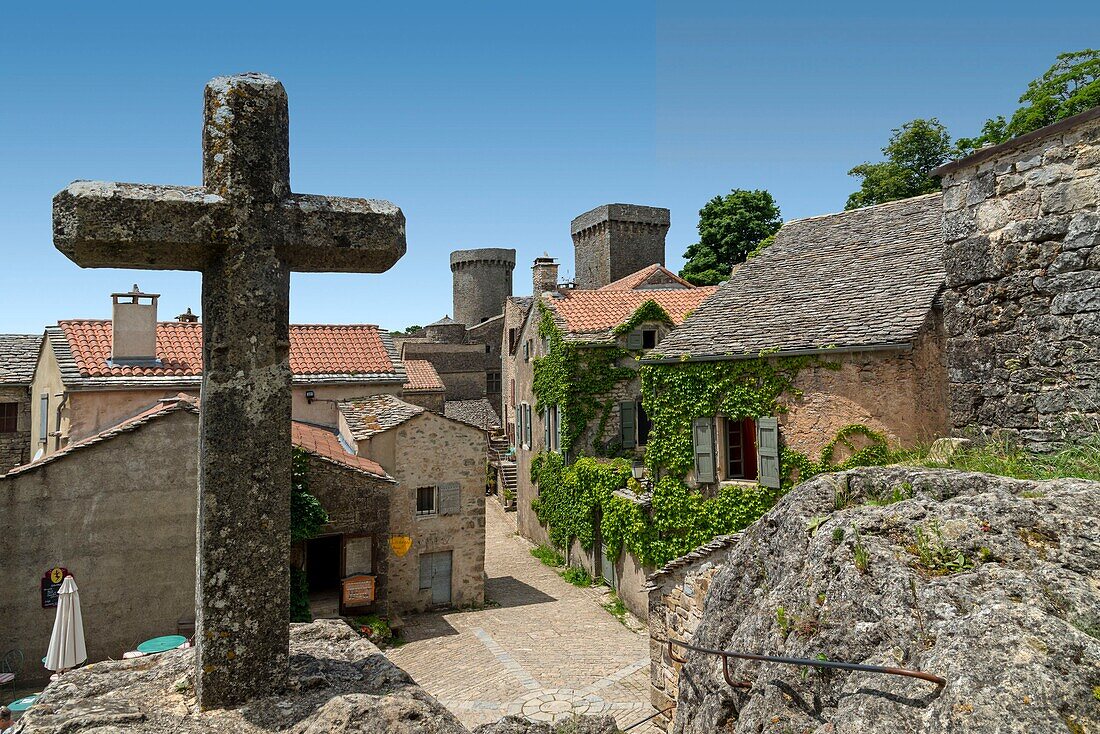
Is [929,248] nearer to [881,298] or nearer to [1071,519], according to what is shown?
[881,298]

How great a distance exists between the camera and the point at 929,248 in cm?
1401

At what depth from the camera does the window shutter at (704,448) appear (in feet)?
47.9

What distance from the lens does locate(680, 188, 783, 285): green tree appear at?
124 ft

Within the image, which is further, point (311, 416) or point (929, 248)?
point (311, 416)

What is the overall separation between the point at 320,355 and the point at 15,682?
11.6m

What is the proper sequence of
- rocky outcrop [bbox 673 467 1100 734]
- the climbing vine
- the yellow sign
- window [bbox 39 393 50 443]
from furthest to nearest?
1. the climbing vine
2. window [bbox 39 393 50 443]
3. the yellow sign
4. rocky outcrop [bbox 673 467 1100 734]

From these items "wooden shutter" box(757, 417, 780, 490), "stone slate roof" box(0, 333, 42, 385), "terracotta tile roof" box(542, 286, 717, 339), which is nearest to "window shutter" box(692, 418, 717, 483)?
"wooden shutter" box(757, 417, 780, 490)

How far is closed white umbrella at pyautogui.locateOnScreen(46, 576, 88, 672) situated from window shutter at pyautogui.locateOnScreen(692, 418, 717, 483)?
11505mm

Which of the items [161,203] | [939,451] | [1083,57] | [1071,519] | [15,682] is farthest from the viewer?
[1083,57]

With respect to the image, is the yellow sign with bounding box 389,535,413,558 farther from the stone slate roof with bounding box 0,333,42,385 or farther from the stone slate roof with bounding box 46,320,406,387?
the stone slate roof with bounding box 0,333,42,385

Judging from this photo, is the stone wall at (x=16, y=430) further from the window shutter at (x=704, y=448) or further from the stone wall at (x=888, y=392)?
the stone wall at (x=888, y=392)

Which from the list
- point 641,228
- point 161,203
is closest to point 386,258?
point 161,203

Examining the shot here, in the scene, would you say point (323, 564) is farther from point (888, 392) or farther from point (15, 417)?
point (888, 392)

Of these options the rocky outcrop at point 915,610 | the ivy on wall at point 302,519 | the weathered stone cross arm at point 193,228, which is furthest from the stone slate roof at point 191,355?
the rocky outcrop at point 915,610
